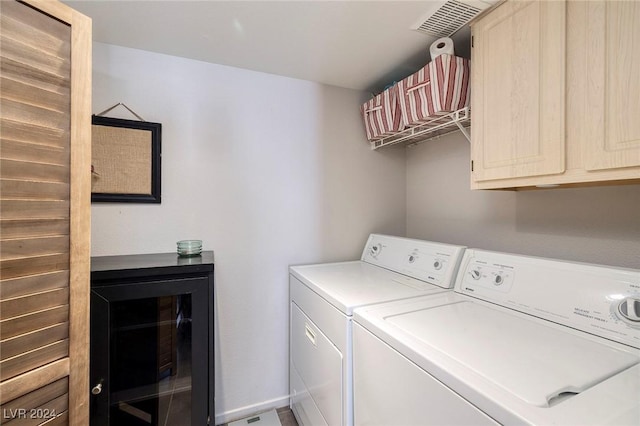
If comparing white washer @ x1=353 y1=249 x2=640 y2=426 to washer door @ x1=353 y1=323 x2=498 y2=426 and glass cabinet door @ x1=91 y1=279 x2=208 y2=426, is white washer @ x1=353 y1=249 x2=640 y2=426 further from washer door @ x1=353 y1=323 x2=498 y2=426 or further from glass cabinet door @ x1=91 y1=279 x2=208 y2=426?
glass cabinet door @ x1=91 y1=279 x2=208 y2=426

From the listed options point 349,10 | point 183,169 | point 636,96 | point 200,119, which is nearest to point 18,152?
point 183,169

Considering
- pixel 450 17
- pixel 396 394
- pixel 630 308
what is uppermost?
pixel 450 17

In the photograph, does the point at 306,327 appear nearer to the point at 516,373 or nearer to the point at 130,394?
the point at 130,394

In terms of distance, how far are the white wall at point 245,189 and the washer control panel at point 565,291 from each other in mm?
1034

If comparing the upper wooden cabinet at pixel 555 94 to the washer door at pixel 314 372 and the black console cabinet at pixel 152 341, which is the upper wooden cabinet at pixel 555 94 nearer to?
the washer door at pixel 314 372

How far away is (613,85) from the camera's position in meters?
0.84

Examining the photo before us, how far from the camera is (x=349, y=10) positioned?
1.26 metres

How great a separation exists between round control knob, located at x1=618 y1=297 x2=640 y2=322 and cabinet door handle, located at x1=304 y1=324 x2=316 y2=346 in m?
1.21

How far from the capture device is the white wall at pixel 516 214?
113 centimetres

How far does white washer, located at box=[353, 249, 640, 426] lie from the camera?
610 millimetres

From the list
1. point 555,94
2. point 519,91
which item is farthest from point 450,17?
point 555,94

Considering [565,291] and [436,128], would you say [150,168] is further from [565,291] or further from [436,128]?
[565,291]

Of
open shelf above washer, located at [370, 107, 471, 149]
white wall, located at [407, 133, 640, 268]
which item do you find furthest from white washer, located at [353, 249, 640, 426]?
open shelf above washer, located at [370, 107, 471, 149]

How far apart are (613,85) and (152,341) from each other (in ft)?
Result: 7.02
